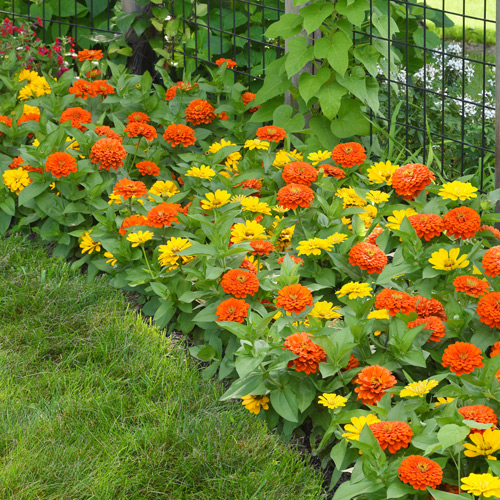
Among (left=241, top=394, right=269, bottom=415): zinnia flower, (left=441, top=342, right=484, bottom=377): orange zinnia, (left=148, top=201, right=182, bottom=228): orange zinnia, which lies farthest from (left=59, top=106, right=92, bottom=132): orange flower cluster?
(left=441, top=342, right=484, bottom=377): orange zinnia

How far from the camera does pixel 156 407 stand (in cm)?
224

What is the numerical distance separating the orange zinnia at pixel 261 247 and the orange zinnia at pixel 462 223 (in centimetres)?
60

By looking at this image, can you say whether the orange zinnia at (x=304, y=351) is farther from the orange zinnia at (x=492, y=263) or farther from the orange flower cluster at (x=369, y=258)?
the orange zinnia at (x=492, y=263)

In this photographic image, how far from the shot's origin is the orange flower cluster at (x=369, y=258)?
235cm

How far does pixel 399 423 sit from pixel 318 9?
209 cm

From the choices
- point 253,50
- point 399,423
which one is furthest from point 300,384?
point 253,50

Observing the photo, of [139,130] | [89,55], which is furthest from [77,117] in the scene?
[89,55]

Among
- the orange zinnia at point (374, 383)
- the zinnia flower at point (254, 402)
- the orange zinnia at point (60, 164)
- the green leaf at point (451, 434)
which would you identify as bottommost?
the zinnia flower at point (254, 402)

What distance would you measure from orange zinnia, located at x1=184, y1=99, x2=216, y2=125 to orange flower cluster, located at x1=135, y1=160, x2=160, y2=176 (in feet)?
1.37

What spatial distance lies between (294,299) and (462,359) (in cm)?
51

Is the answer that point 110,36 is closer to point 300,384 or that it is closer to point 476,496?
point 300,384

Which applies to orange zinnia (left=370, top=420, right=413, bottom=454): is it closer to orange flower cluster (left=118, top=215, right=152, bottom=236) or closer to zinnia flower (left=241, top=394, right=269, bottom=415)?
zinnia flower (left=241, top=394, right=269, bottom=415)

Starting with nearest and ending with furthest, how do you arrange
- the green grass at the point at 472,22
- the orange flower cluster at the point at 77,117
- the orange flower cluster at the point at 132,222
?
the orange flower cluster at the point at 132,222
the orange flower cluster at the point at 77,117
the green grass at the point at 472,22

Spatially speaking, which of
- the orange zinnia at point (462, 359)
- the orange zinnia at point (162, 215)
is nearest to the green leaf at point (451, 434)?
the orange zinnia at point (462, 359)
